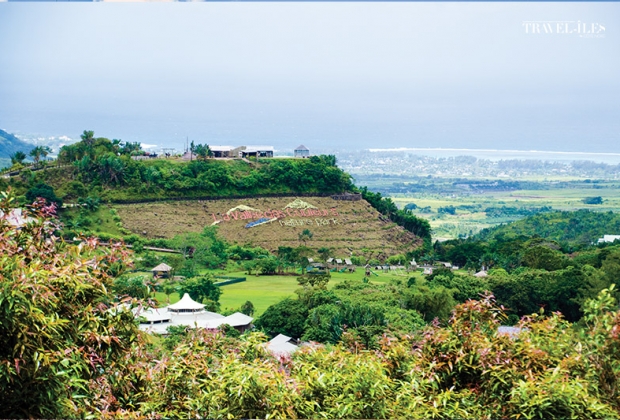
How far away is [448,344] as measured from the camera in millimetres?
3635

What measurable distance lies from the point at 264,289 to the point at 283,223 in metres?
7.60

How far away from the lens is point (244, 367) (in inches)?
131

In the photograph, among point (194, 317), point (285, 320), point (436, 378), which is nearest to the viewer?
point (436, 378)

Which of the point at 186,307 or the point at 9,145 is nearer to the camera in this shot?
the point at 186,307

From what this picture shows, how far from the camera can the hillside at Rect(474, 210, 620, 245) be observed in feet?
92.9

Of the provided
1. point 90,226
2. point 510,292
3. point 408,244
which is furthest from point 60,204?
point 510,292

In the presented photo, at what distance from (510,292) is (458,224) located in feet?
81.6

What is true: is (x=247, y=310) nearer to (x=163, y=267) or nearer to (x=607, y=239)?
(x=163, y=267)

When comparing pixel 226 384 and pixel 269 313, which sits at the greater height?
pixel 226 384

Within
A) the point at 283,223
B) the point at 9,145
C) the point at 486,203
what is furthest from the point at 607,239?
the point at 9,145

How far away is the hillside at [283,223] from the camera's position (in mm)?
24062

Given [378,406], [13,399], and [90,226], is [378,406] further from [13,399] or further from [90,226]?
[90,226]

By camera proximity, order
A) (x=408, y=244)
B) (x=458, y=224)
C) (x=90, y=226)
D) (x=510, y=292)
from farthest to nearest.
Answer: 1. (x=458, y=224)
2. (x=408, y=244)
3. (x=90, y=226)
4. (x=510, y=292)

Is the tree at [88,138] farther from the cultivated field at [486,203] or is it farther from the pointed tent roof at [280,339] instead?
the pointed tent roof at [280,339]
